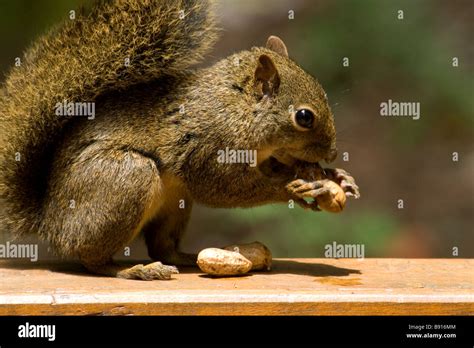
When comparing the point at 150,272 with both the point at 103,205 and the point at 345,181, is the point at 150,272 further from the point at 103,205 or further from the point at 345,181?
the point at 345,181

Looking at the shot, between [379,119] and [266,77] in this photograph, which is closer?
[266,77]

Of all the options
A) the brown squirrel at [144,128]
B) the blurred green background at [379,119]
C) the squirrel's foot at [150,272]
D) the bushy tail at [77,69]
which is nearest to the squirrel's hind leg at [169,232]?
the brown squirrel at [144,128]

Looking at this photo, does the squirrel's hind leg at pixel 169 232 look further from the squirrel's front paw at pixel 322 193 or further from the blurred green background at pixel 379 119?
the blurred green background at pixel 379 119

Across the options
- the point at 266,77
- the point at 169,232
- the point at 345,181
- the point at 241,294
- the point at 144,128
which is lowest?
the point at 241,294

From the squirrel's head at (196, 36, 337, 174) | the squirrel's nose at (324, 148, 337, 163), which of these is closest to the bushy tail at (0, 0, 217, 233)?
the squirrel's head at (196, 36, 337, 174)

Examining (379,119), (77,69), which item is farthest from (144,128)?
(379,119)

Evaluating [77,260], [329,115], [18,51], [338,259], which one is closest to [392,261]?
[338,259]
